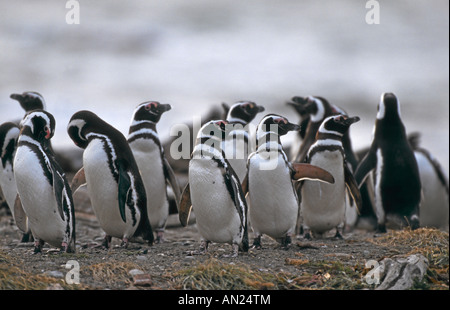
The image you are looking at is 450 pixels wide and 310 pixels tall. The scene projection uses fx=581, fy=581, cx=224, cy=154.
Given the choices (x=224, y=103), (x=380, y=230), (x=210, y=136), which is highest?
(x=224, y=103)

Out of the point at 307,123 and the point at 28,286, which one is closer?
the point at 28,286

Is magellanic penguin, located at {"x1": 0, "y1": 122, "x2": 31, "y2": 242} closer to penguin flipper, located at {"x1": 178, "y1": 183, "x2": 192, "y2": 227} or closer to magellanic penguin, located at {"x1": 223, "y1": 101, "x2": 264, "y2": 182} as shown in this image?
penguin flipper, located at {"x1": 178, "y1": 183, "x2": 192, "y2": 227}

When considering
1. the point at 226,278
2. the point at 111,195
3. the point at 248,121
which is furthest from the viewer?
the point at 248,121

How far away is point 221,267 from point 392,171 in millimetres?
3368

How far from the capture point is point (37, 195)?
445 centimetres

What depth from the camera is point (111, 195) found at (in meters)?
4.84

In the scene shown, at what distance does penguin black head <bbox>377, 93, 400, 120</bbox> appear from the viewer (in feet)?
21.7

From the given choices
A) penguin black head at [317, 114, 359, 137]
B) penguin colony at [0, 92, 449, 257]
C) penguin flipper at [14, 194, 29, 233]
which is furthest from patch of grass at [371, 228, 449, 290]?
penguin flipper at [14, 194, 29, 233]

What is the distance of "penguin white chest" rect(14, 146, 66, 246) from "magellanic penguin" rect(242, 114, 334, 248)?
1580mm

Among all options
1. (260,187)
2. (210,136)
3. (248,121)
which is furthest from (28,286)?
(248,121)

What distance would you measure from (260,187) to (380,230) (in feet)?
7.32

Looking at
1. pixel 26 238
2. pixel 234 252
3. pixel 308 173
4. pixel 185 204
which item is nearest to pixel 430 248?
pixel 308 173

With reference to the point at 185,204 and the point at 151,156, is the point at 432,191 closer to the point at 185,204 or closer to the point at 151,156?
the point at 151,156
